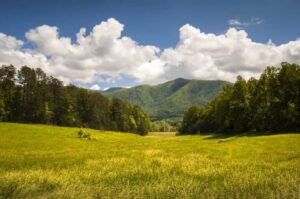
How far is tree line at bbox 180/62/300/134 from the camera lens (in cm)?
6594

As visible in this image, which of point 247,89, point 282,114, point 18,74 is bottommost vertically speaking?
point 282,114

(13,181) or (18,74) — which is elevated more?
(18,74)

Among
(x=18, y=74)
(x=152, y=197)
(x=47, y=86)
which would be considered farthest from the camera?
(x=47, y=86)

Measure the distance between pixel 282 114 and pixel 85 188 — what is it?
210ft

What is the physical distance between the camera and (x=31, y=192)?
1016 cm

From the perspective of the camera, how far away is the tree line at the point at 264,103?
65.9 metres

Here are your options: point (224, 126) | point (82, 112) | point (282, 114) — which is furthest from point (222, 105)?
point (82, 112)

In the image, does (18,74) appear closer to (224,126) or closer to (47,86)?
(47,86)

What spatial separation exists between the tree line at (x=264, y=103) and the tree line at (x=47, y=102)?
5662 centimetres

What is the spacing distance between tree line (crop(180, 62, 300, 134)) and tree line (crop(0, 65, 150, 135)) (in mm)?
56620

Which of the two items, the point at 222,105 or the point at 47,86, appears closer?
the point at 222,105

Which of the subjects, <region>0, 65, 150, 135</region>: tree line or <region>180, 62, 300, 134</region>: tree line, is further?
<region>0, 65, 150, 135</region>: tree line

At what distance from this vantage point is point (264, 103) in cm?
7512

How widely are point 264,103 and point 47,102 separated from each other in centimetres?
7323
